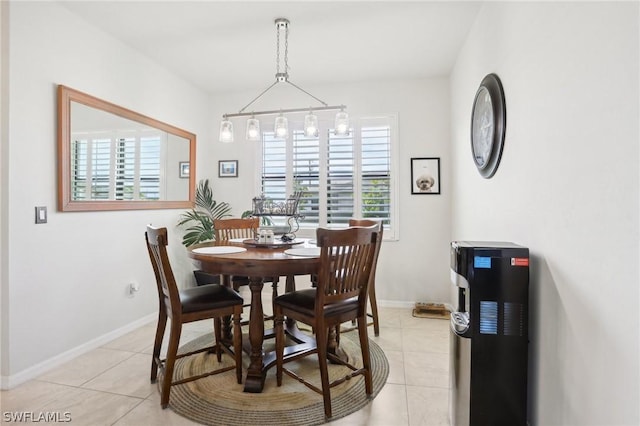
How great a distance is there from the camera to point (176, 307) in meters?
1.93

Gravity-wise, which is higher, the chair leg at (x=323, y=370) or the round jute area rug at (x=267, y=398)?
the chair leg at (x=323, y=370)

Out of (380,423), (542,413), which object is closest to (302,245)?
(380,423)

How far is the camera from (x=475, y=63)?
2.71 m

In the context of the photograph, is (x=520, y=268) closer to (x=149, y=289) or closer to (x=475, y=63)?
(x=475, y=63)

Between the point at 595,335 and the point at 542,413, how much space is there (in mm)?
616

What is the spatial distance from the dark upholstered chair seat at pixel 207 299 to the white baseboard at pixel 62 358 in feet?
3.74

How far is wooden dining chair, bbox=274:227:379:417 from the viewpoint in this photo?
5.92 feet

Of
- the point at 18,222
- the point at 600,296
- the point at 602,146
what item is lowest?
the point at 600,296

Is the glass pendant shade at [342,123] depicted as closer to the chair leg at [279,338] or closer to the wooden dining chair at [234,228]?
the wooden dining chair at [234,228]

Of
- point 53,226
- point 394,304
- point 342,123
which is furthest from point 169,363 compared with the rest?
point 394,304

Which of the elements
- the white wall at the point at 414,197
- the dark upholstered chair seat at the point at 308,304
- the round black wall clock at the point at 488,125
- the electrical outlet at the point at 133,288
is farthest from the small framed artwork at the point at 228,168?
the round black wall clock at the point at 488,125

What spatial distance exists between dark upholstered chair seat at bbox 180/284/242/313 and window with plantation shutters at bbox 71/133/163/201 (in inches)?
51.3

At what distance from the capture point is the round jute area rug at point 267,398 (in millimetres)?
1822

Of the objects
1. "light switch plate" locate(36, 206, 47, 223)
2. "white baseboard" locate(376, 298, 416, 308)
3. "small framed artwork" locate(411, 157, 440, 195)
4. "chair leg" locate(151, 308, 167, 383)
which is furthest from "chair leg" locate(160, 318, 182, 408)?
"small framed artwork" locate(411, 157, 440, 195)
